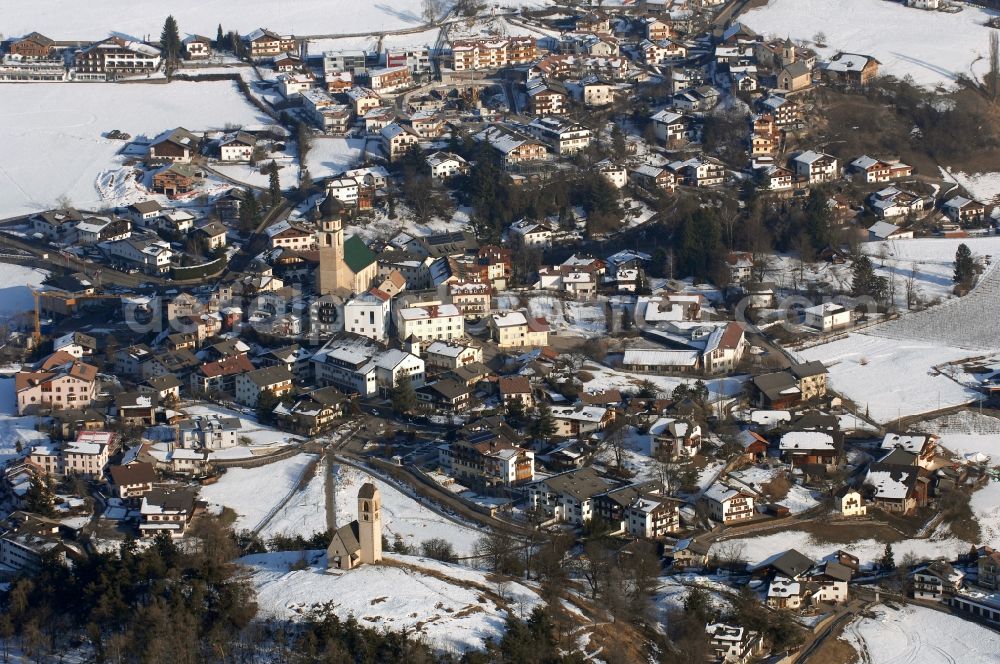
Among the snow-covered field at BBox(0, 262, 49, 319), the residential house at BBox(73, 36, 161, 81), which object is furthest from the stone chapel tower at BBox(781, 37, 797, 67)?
the snow-covered field at BBox(0, 262, 49, 319)

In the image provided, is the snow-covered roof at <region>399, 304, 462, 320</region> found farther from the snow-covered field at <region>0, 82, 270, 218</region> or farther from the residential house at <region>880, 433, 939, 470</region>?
the snow-covered field at <region>0, 82, 270, 218</region>

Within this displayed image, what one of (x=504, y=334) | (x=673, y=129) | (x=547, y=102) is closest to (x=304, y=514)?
(x=504, y=334)

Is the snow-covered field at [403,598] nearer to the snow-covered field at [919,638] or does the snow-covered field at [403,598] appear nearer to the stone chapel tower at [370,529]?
the stone chapel tower at [370,529]

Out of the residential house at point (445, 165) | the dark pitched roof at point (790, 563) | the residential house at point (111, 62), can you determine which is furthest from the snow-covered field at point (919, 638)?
the residential house at point (111, 62)

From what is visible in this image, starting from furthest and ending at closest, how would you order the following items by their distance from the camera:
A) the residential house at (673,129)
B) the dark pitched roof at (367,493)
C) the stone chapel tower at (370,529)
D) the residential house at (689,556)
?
the residential house at (673,129), the residential house at (689,556), the stone chapel tower at (370,529), the dark pitched roof at (367,493)

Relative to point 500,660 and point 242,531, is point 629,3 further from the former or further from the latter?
point 500,660
